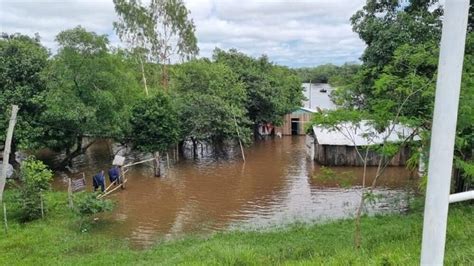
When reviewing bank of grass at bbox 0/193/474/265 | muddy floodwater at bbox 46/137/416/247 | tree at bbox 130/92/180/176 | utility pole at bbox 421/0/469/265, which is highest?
utility pole at bbox 421/0/469/265

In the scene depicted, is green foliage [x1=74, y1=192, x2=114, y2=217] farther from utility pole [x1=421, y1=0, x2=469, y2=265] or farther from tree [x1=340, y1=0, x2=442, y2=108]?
utility pole [x1=421, y1=0, x2=469, y2=265]

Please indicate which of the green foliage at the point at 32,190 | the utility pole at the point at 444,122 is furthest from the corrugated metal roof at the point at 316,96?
the utility pole at the point at 444,122

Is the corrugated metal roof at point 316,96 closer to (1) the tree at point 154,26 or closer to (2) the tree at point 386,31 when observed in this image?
(1) the tree at point 154,26

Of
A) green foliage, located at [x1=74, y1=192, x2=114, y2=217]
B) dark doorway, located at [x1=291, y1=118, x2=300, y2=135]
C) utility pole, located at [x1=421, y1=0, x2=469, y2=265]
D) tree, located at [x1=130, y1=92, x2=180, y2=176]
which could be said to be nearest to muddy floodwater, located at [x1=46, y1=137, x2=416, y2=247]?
green foliage, located at [x1=74, y1=192, x2=114, y2=217]

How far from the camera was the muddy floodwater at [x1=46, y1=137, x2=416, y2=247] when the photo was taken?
40.3ft

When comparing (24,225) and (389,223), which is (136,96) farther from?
(389,223)

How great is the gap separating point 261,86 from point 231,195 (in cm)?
1331

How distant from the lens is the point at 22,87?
16609 millimetres

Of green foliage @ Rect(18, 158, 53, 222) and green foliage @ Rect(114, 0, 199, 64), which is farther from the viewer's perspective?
green foliage @ Rect(114, 0, 199, 64)

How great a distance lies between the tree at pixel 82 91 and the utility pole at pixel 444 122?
16.6 m

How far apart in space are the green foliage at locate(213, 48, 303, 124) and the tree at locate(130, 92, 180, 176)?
9.10 metres

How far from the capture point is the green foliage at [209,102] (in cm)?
2166

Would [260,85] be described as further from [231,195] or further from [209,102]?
[231,195]

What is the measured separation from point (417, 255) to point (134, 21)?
80.9 feet
